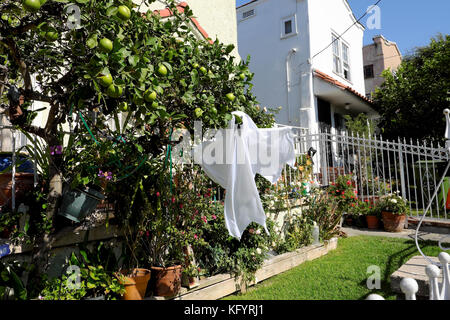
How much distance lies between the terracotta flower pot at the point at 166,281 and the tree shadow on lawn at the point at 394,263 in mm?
2171

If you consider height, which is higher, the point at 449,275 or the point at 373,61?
the point at 373,61

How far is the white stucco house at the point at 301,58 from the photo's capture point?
10.8 meters

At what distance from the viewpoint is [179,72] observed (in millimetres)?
2484

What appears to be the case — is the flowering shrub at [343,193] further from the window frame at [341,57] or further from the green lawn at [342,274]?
the window frame at [341,57]

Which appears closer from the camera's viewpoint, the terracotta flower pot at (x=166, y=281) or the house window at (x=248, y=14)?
the terracotta flower pot at (x=166, y=281)

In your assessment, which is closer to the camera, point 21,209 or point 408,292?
point 408,292

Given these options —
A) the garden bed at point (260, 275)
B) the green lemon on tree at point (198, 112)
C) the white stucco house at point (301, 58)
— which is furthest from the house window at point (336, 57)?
the green lemon on tree at point (198, 112)

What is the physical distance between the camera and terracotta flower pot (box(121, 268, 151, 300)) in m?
3.12

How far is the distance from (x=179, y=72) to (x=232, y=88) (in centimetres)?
66

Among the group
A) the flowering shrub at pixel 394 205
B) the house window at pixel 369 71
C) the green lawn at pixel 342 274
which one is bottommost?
the green lawn at pixel 342 274

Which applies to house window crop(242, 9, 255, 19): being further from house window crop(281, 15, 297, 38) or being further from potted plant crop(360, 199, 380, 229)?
potted plant crop(360, 199, 380, 229)

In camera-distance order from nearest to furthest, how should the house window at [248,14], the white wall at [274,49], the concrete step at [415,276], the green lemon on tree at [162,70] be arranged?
1. the green lemon on tree at [162,70]
2. the concrete step at [415,276]
3. the white wall at [274,49]
4. the house window at [248,14]
